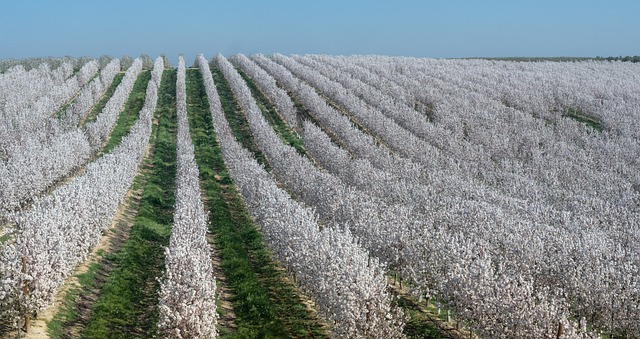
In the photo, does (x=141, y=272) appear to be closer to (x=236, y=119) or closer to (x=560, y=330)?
(x=560, y=330)

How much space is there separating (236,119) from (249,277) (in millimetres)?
61363

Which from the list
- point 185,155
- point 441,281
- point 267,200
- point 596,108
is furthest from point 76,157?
point 596,108

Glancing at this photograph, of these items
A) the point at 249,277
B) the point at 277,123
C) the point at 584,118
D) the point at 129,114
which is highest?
the point at 584,118

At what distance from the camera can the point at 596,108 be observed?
10381cm

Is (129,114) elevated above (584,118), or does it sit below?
below

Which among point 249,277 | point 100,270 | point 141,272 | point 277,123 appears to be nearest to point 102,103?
point 277,123

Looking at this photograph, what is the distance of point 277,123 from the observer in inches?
3755

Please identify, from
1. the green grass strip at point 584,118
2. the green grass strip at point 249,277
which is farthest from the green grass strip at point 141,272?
the green grass strip at point 584,118

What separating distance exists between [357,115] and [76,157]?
46.3 m

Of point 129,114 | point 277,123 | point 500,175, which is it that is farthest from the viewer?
point 129,114

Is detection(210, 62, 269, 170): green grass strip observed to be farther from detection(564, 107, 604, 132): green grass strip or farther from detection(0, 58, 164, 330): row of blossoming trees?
detection(564, 107, 604, 132): green grass strip

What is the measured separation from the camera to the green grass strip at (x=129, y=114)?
Result: 3191 inches

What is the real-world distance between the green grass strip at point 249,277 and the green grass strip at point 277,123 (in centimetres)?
1462

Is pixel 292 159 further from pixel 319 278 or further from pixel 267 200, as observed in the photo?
pixel 319 278
